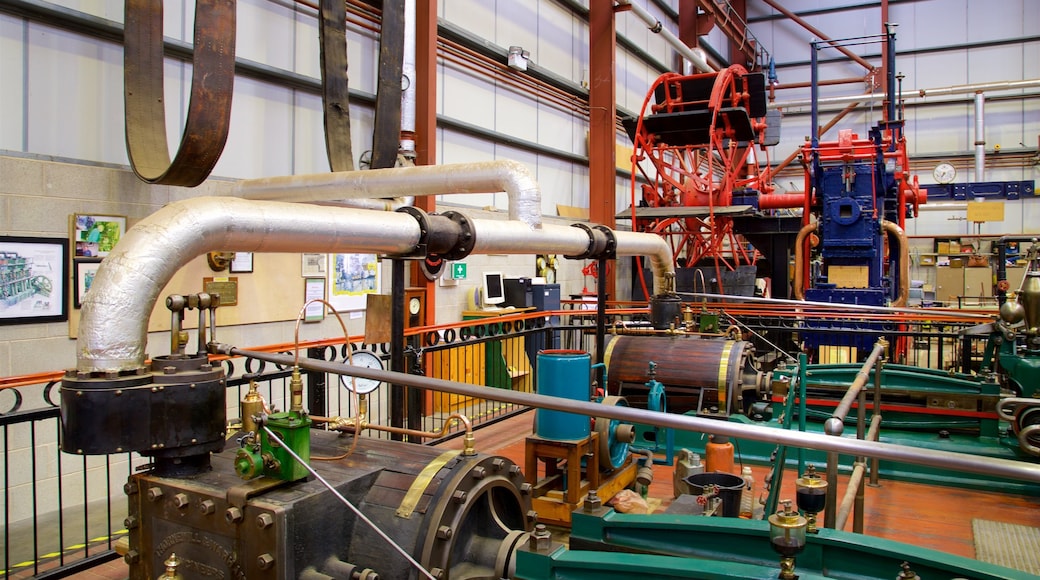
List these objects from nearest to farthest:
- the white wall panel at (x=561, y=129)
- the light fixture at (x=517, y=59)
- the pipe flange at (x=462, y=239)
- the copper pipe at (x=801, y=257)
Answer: the pipe flange at (x=462, y=239) → the copper pipe at (x=801, y=257) → the light fixture at (x=517, y=59) → the white wall panel at (x=561, y=129)

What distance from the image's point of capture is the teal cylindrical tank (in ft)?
12.3

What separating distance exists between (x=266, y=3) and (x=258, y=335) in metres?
2.75

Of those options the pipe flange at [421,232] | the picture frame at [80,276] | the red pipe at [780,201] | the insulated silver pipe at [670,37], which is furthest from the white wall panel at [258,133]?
the red pipe at [780,201]

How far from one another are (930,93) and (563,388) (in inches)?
589

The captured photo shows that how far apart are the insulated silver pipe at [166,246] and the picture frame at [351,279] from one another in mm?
3900

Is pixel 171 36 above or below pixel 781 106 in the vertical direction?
below

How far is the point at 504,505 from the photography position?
229cm

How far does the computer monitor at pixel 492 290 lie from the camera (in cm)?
816

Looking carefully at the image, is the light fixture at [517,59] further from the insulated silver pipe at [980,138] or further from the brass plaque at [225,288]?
the insulated silver pipe at [980,138]

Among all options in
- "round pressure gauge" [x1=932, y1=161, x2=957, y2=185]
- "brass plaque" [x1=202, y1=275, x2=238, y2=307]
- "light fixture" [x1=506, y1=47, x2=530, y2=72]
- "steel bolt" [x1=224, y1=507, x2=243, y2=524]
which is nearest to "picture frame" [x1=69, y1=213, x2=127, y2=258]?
"brass plaque" [x1=202, y1=275, x2=238, y2=307]

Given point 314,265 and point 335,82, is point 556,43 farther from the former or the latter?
point 314,265

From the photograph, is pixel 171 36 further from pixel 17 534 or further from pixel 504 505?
pixel 504 505

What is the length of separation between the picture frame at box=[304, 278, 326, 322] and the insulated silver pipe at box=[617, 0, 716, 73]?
717 centimetres

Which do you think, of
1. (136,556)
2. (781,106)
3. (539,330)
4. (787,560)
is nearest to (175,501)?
(136,556)
